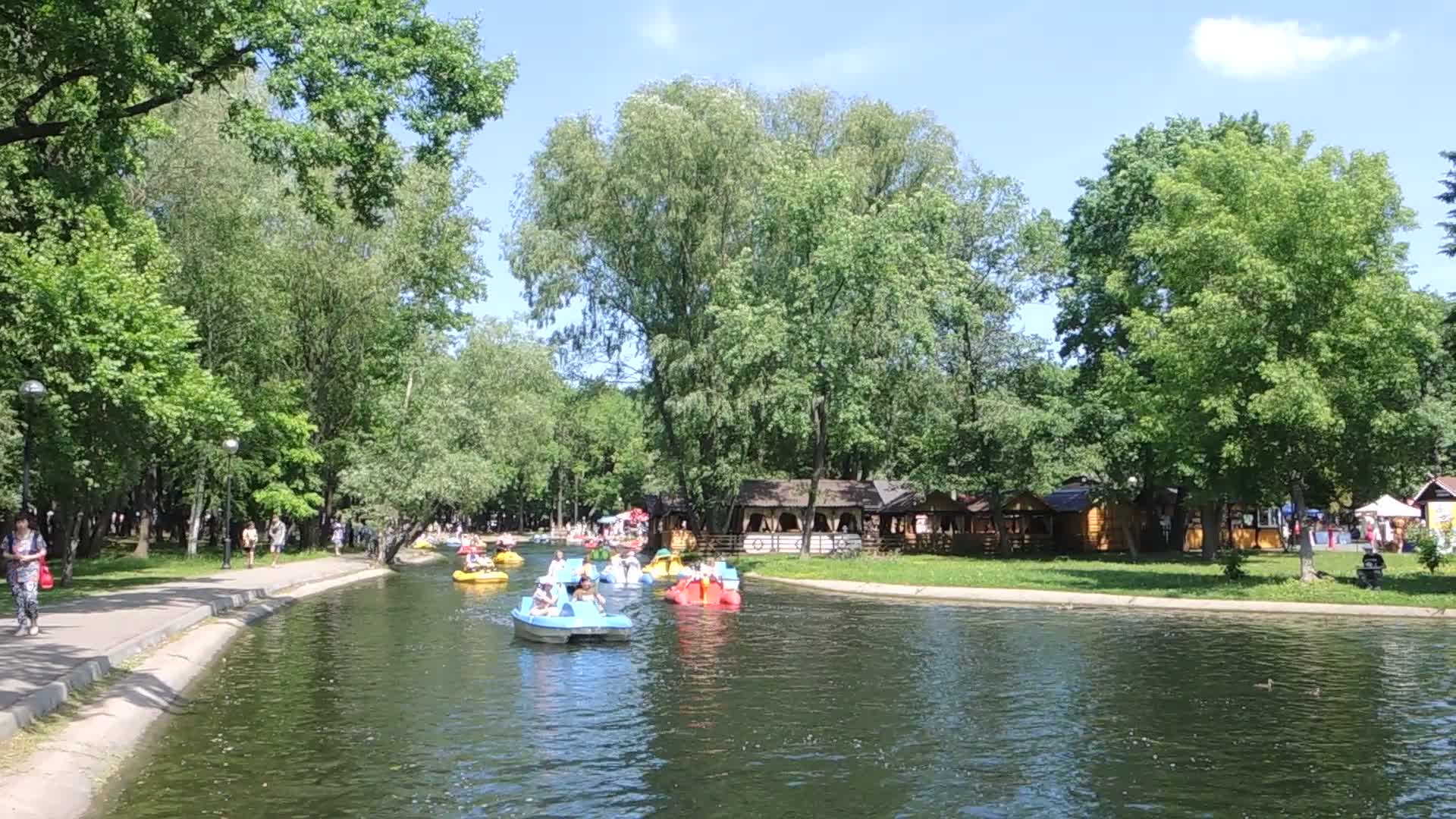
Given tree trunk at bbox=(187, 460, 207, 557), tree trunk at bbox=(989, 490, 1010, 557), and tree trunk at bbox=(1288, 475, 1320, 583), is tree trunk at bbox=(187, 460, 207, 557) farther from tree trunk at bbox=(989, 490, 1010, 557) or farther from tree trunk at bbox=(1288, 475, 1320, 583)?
tree trunk at bbox=(1288, 475, 1320, 583)

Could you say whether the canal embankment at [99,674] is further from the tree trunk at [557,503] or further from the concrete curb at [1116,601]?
the tree trunk at [557,503]

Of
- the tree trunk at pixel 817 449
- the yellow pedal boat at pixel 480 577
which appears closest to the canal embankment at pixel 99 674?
the yellow pedal boat at pixel 480 577

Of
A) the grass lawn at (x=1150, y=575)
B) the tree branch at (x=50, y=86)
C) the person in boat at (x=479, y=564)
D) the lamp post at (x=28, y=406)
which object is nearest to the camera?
the tree branch at (x=50, y=86)

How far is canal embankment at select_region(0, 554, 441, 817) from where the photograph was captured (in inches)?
422

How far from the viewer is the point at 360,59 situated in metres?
21.2

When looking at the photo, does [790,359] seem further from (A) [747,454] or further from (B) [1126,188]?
(B) [1126,188]

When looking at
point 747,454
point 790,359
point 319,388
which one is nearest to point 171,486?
point 319,388

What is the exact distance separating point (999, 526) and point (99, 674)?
1920 inches

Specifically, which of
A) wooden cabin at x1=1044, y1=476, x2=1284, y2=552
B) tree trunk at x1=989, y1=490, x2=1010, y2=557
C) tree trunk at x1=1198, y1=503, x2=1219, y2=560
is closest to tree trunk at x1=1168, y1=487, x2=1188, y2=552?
wooden cabin at x1=1044, y1=476, x2=1284, y2=552

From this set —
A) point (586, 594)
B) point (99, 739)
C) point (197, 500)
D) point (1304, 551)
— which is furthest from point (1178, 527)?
point (99, 739)

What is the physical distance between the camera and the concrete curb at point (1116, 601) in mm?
28969

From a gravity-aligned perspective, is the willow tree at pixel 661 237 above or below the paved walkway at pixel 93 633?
above

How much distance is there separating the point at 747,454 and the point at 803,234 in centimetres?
1459

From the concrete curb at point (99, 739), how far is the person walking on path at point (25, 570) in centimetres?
213
